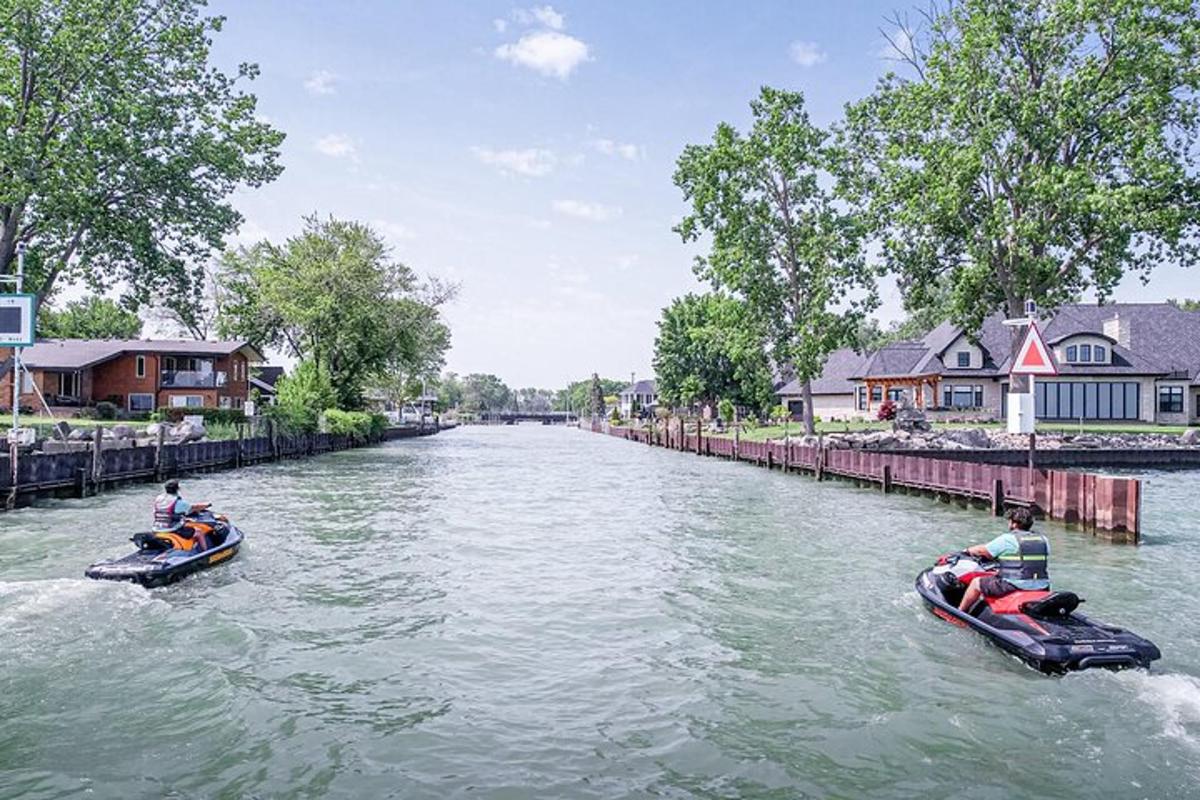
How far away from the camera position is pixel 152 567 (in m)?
14.1

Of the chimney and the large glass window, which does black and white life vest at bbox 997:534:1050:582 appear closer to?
the large glass window

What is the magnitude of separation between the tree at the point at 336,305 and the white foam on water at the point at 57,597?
47.9 meters

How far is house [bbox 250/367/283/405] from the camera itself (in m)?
84.1

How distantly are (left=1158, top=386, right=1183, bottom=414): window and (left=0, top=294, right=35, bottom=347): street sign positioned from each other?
211ft

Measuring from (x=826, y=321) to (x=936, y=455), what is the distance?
31.1 ft

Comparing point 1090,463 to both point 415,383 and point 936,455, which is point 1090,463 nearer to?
point 936,455

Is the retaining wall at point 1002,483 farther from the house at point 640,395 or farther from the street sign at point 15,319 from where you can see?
the house at point 640,395

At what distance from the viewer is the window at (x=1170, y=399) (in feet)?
189

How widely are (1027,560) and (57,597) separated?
14472mm

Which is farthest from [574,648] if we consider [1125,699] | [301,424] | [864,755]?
[301,424]

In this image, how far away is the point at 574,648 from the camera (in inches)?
451

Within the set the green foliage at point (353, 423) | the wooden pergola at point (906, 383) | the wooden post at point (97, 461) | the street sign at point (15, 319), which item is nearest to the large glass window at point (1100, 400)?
the wooden pergola at point (906, 383)

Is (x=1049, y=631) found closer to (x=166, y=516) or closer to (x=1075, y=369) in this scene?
(x=166, y=516)

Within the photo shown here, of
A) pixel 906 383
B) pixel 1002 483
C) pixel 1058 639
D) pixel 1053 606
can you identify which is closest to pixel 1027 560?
pixel 1053 606
